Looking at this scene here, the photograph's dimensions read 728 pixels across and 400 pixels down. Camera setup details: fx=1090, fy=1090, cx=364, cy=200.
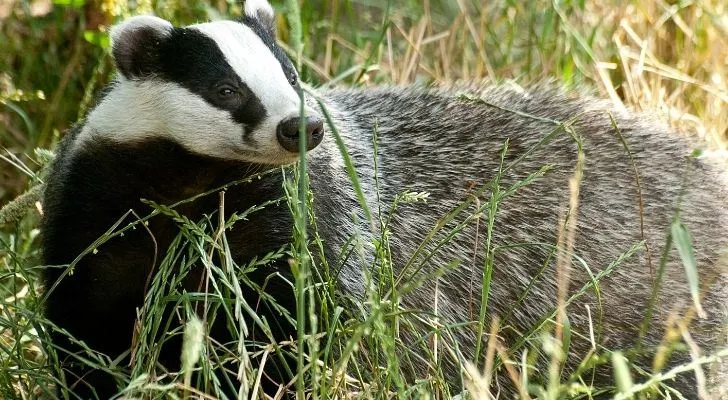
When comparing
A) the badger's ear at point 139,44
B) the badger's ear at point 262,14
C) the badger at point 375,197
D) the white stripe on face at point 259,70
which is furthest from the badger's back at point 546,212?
the badger's ear at point 139,44

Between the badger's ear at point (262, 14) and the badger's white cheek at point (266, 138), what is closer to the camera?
the badger's white cheek at point (266, 138)

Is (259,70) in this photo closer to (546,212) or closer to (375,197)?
(375,197)

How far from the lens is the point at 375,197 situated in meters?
3.58

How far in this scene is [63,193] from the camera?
3232 mm

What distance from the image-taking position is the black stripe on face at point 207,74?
118 inches

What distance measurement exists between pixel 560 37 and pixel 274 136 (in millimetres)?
2706

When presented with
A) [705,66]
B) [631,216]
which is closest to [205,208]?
[631,216]

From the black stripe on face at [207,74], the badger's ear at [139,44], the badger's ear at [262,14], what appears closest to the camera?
the black stripe on face at [207,74]

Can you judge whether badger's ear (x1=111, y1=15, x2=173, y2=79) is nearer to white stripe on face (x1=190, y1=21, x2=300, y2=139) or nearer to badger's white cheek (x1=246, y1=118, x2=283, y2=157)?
white stripe on face (x1=190, y1=21, x2=300, y2=139)

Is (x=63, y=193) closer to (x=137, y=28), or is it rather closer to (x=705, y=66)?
(x=137, y=28)

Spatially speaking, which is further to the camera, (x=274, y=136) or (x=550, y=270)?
(x=550, y=270)

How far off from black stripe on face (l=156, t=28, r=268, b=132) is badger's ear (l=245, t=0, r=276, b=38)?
0.96 ft

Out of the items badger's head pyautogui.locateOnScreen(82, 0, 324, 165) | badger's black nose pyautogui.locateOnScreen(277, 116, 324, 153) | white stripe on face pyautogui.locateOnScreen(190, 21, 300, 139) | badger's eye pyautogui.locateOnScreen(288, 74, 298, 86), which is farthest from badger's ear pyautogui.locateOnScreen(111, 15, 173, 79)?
badger's black nose pyautogui.locateOnScreen(277, 116, 324, 153)

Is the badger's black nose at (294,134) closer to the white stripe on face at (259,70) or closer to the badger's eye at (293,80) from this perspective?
the white stripe on face at (259,70)
